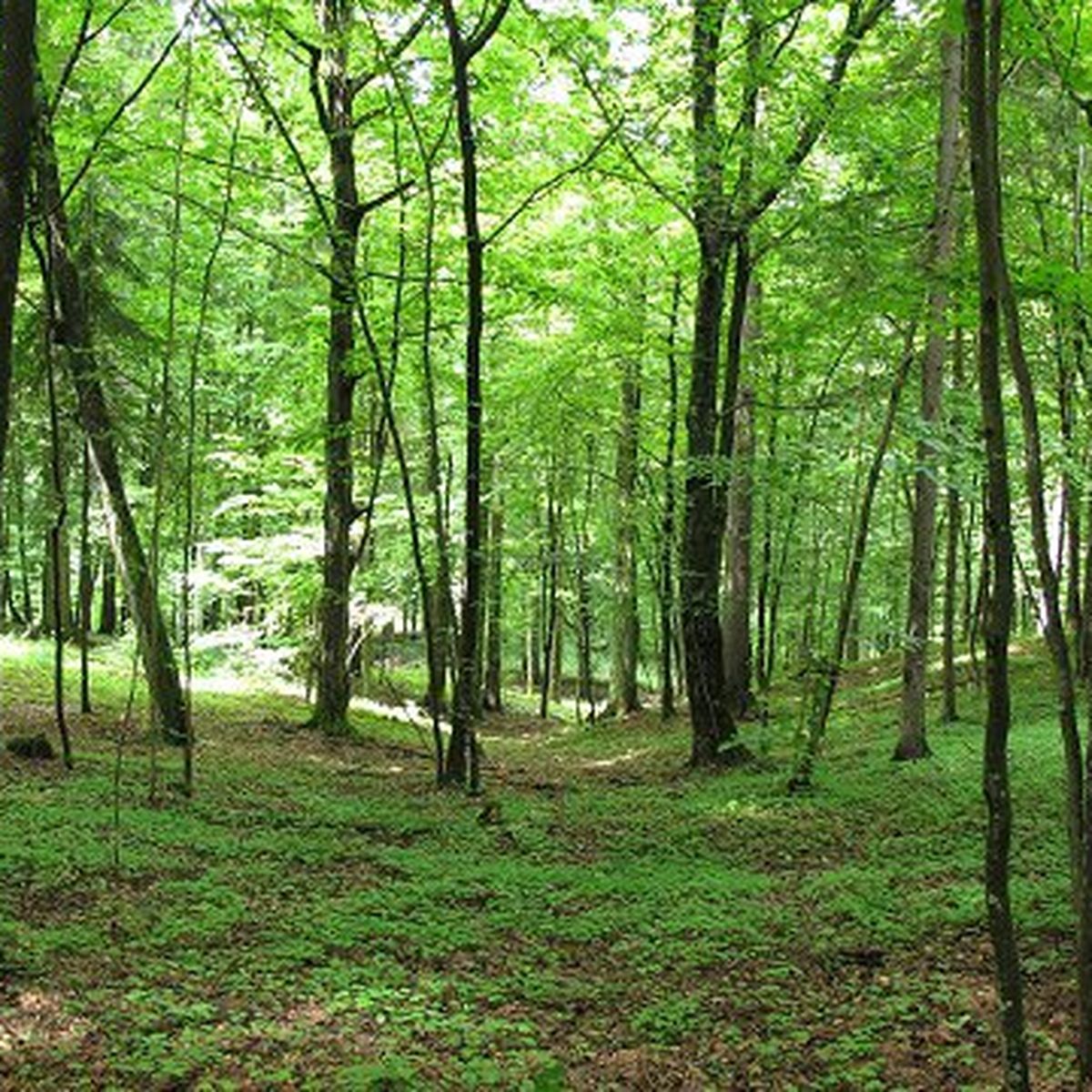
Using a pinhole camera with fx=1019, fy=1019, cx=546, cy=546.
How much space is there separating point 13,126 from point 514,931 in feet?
18.0

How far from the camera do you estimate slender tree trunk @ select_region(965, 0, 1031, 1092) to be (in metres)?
Answer: 3.41

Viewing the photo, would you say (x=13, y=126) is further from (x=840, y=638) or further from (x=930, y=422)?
(x=840, y=638)

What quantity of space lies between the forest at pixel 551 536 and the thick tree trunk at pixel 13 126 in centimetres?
3

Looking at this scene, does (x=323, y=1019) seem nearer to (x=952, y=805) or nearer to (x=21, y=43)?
(x=21, y=43)

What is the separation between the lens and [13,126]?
4965mm

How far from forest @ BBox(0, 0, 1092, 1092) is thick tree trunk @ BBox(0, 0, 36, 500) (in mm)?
32

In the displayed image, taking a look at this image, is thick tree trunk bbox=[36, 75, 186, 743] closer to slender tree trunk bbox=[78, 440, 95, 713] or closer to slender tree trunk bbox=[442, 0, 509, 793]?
slender tree trunk bbox=[78, 440, 95, 713]

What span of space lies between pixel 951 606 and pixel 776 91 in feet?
25.6

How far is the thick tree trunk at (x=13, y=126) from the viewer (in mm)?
4938

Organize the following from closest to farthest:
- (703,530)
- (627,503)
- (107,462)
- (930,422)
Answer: (930,422) → (107,462) → (703,530) → (627,503)

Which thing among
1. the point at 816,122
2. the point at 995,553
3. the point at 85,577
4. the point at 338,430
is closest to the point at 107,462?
the point at 338,430

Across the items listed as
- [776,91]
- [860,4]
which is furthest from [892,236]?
[860,4]

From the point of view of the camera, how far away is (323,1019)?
505 cm

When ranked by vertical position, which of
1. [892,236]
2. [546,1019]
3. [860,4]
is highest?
[860,4]
